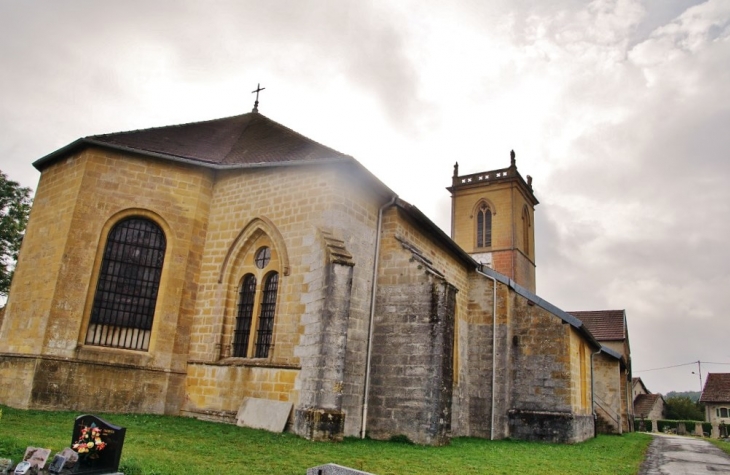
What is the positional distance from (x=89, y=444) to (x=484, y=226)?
3011cm

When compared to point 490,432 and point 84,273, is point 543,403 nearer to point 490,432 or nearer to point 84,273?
point 490,432

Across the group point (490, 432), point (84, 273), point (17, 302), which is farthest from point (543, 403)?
point (17, 302)

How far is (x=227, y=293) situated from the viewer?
515 inches

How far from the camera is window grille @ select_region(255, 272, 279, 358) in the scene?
482 inches

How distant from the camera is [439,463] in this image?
30.0 feet

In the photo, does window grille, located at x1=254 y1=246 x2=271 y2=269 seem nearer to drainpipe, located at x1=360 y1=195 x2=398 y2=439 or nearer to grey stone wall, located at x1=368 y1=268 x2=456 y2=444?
drainpipe, located at x1=360 y1=195 x2=398 y2=439

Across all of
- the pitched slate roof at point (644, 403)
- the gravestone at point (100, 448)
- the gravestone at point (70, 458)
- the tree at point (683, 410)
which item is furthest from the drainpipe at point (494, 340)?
the tree at point (683, 410)

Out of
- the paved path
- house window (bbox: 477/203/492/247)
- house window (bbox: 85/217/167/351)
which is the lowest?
the paved path

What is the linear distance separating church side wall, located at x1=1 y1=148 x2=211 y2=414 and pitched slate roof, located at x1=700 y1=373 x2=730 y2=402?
167 ft

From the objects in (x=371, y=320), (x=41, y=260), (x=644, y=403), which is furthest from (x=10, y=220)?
(x=644, y=403)

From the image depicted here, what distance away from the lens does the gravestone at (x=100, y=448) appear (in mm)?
5723

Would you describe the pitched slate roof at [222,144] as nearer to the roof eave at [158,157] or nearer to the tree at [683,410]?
the roof eave at [158,157]

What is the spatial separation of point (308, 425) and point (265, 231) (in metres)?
4.78

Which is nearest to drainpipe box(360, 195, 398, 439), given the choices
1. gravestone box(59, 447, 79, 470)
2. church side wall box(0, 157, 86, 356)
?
church side wall box(0, 157, 86, 356)
